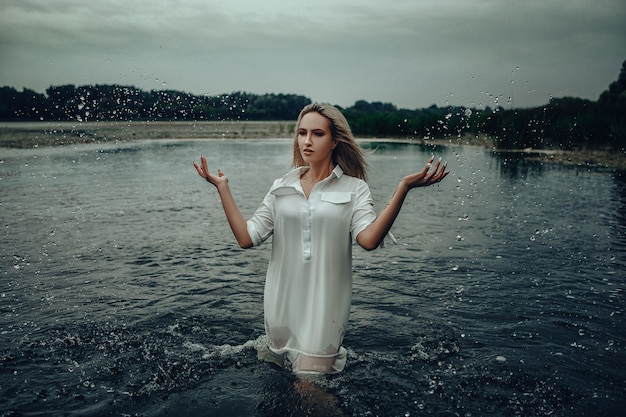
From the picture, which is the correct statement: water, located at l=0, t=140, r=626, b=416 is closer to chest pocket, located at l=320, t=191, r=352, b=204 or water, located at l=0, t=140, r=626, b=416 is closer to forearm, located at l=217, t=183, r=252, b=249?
forearm, located at l=217, t=183, r=252, b=249

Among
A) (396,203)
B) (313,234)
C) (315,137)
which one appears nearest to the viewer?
(396,203)

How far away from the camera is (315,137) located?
447 cm

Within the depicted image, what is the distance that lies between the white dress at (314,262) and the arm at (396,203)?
17 centimetres

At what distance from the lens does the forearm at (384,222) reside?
3.87 metres

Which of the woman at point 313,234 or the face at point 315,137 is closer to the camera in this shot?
the woman at point 313,234

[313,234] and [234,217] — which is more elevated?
[234,217]

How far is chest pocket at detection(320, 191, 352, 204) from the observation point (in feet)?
14.1

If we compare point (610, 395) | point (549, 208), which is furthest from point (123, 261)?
point (549, 208)

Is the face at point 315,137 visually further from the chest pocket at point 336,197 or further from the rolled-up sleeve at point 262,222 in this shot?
the rolled-up sleeve at point 262,222

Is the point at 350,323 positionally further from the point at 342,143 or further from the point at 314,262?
the point at 342,143

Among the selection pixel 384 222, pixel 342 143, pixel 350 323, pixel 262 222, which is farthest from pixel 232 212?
pixel 350 323

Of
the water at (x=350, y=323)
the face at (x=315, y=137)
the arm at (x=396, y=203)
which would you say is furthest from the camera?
the water at (x=350, y=323)

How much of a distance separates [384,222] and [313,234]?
2.11ft

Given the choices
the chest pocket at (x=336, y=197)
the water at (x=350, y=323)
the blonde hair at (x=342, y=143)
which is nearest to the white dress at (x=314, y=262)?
the chest pocket at (x=336, y=197)
